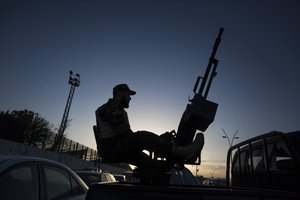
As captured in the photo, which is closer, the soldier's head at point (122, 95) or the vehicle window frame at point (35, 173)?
the soldier's head at point (122, 95)

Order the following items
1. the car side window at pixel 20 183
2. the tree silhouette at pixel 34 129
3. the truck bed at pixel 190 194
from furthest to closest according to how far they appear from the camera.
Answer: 1. the tree silhouette at pixel 34 129
2. the car side window at pixel 20 183
3. the truck bed at pixel 190 194

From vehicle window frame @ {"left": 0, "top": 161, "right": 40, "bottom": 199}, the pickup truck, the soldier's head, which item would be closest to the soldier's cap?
the soldier's head

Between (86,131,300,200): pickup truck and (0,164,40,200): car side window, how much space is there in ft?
4.78

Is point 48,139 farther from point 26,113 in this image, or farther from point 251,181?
point 251,181

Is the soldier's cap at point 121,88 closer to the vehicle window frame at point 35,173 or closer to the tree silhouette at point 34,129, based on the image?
the vehicle window frame at point 35,173

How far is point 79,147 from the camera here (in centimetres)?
4484

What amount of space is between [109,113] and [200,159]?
1104 mm

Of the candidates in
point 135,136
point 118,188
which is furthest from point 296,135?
point 118,188

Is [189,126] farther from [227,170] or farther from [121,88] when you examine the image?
[227,170]

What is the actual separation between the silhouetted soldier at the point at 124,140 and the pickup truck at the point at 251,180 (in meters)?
0.33

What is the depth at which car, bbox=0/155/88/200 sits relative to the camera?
3.61m

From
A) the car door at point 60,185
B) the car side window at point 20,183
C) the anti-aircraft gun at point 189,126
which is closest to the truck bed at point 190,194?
the anti-aircraft gun at point 189,126

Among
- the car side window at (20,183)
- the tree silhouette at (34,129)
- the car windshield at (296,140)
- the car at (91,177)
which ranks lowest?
the car side window at (20,183)

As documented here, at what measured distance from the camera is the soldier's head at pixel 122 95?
11.9 ft
